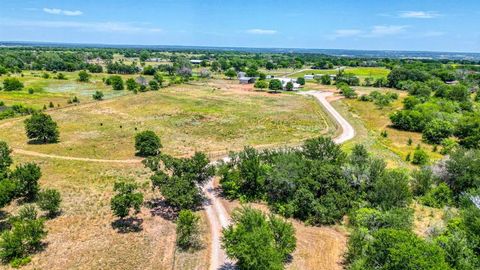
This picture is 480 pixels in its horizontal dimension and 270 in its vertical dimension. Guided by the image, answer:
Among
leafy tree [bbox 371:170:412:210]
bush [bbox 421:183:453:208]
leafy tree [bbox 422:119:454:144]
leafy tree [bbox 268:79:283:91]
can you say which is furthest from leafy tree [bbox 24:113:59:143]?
leafy tree [bbox 268:79:283:91]

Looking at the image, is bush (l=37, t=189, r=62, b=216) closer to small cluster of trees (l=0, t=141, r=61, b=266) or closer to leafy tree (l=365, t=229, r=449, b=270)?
small cluster of trees (l=0, t=141, r=61, b=266)

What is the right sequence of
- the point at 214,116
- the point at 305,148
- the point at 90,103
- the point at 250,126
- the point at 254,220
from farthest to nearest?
1. the point at 90,103
2. the point at 214,116
3. the point at 250,126
4. the point at 305,148
5. the point at 254,220

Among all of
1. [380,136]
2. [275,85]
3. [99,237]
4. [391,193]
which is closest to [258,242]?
[99,237]

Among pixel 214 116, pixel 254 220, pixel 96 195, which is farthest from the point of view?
pixel 214 116

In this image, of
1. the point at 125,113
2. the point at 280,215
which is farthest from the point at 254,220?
the point at 125,113

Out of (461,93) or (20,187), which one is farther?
(461,93)

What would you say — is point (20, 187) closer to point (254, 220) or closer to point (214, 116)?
point (254, 220)

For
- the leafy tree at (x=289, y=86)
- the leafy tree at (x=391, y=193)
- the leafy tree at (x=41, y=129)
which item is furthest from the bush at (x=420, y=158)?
the leafy tree at (x=289, y=86)
